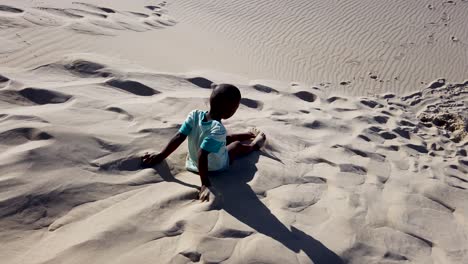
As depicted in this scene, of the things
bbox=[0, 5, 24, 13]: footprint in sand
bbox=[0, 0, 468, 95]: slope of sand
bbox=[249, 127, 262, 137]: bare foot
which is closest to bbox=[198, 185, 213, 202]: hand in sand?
bbox=[249, 127, 262, 137]: bare foot

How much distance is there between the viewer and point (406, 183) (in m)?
3.76

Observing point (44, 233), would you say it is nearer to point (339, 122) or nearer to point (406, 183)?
point (406, 183)

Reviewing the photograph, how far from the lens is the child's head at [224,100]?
10.1 ft

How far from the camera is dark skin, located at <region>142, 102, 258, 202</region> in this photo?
9.88 ft

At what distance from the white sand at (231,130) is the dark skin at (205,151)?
0.30ft

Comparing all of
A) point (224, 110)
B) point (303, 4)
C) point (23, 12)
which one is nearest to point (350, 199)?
point (224, 110)

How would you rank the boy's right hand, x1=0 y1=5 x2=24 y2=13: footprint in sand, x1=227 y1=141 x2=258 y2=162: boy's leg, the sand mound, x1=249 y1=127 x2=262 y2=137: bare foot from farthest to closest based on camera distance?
1. x1=0 y1=5 x2=24 y2=13: footprint in sand
2. x1=249 y1=127 x2=262 y2=137: bare foot
3. x1=227 y1=141 x2=258 y2=162: boy's leg
4. the boy's right hand
5. the sand mound

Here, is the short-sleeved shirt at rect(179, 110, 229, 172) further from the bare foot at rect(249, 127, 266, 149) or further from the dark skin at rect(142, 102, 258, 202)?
the bare foot at rect(249, 127, 266, 149)

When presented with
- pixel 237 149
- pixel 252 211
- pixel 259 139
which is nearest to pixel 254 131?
pixel 259 139

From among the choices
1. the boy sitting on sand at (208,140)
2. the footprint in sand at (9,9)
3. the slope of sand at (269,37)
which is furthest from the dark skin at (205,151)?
the footprint in sand at (9,9)

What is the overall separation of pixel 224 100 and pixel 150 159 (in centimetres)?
70

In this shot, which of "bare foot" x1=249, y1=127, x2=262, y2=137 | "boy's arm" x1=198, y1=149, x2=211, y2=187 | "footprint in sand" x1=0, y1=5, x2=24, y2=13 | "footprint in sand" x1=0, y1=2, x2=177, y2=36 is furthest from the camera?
"footprint in sand" x1=0, y1=5, x2=24, y2=13

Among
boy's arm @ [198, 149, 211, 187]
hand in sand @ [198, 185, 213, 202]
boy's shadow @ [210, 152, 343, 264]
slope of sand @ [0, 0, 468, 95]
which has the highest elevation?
slope of sand @ [0, 0, 468, 95]

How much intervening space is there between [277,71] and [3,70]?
146 inches
